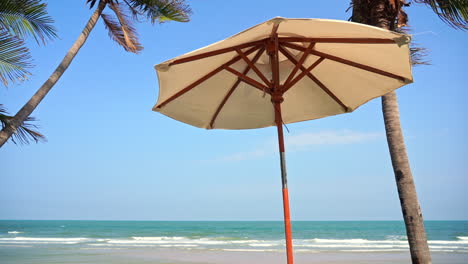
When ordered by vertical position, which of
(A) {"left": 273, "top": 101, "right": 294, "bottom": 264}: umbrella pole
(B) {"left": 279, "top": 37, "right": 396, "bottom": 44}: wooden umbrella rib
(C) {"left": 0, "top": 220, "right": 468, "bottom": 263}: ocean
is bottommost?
(C) {"left": 0, "top": 220, "right": 468, "bottom": 263}: ocean

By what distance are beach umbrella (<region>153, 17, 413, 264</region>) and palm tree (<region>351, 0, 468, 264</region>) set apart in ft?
4.59

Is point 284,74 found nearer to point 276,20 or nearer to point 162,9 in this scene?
point 276,20

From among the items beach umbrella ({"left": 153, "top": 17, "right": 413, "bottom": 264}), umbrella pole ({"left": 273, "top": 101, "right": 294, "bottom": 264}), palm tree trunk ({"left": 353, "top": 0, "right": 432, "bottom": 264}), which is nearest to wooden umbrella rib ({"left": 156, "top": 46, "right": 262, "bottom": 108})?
beach umbrella ({"left": 153, "top": 17, "right": 413, "bottom": 264})

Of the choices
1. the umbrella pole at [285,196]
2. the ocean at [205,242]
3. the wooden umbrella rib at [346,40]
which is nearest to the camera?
the wooden umbrella rib at [346,40]

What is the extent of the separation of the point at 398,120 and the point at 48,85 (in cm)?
537

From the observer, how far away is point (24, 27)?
23.0ft

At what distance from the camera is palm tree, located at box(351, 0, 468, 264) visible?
16.2 feet

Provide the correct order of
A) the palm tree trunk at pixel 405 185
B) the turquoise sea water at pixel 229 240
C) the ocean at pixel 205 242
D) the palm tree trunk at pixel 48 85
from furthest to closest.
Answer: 1. the turquoise sea water at pixel 229 240
2. the ocean at pixel 205 242
3. the palm tree trunk at pixel 48 85
4. the palm tree trunk at pixel 405 185

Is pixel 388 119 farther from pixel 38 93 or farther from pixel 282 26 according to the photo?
pixel 38 93

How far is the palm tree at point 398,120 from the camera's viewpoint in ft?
16.2

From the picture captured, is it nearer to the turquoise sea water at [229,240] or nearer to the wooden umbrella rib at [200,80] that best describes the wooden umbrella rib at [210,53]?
the wooden umbrella rib at [200,80]

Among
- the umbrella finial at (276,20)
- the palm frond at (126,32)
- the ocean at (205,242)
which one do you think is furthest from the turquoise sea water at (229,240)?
the umbrella finial at (276,20)

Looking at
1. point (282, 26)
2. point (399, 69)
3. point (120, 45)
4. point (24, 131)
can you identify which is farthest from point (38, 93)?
point (399, 69)

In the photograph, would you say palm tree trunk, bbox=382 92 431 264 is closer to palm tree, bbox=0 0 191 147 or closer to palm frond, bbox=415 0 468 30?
palm frond, bbox=415 0 468 30
